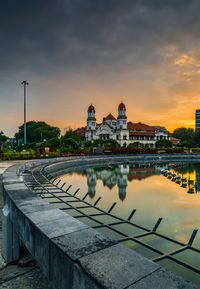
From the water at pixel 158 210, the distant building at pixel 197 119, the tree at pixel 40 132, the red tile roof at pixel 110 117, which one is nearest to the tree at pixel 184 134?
the red tile roof at pixel 110 117

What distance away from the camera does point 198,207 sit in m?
12.7

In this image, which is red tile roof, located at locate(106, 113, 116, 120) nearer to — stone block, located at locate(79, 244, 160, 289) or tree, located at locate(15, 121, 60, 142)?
tree, located at locate(15, 121, 60, 142)

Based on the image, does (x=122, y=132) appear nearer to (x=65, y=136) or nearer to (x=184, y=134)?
(x=65, y=136)

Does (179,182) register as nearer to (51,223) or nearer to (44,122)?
(51,223)

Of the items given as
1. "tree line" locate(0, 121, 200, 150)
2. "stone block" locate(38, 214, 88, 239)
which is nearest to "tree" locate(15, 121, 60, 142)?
"tree line" locate(0, 121, 200, 150)

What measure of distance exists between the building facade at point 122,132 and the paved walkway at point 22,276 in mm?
86086

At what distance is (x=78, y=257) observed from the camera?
301 centimetres

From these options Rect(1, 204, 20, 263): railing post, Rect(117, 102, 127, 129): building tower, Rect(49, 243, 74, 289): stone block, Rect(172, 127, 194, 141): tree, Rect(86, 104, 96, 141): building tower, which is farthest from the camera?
Rect(172, 127, 194, 141): tree

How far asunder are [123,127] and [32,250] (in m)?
89.4

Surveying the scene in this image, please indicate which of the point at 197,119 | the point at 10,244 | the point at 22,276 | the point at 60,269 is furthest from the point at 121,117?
the point at 197,119

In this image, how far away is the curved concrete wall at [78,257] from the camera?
2.58 metres

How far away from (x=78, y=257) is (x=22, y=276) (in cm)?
230

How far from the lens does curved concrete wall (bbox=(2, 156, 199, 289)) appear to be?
8.48ft

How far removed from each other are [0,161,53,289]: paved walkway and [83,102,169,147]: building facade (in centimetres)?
8609
